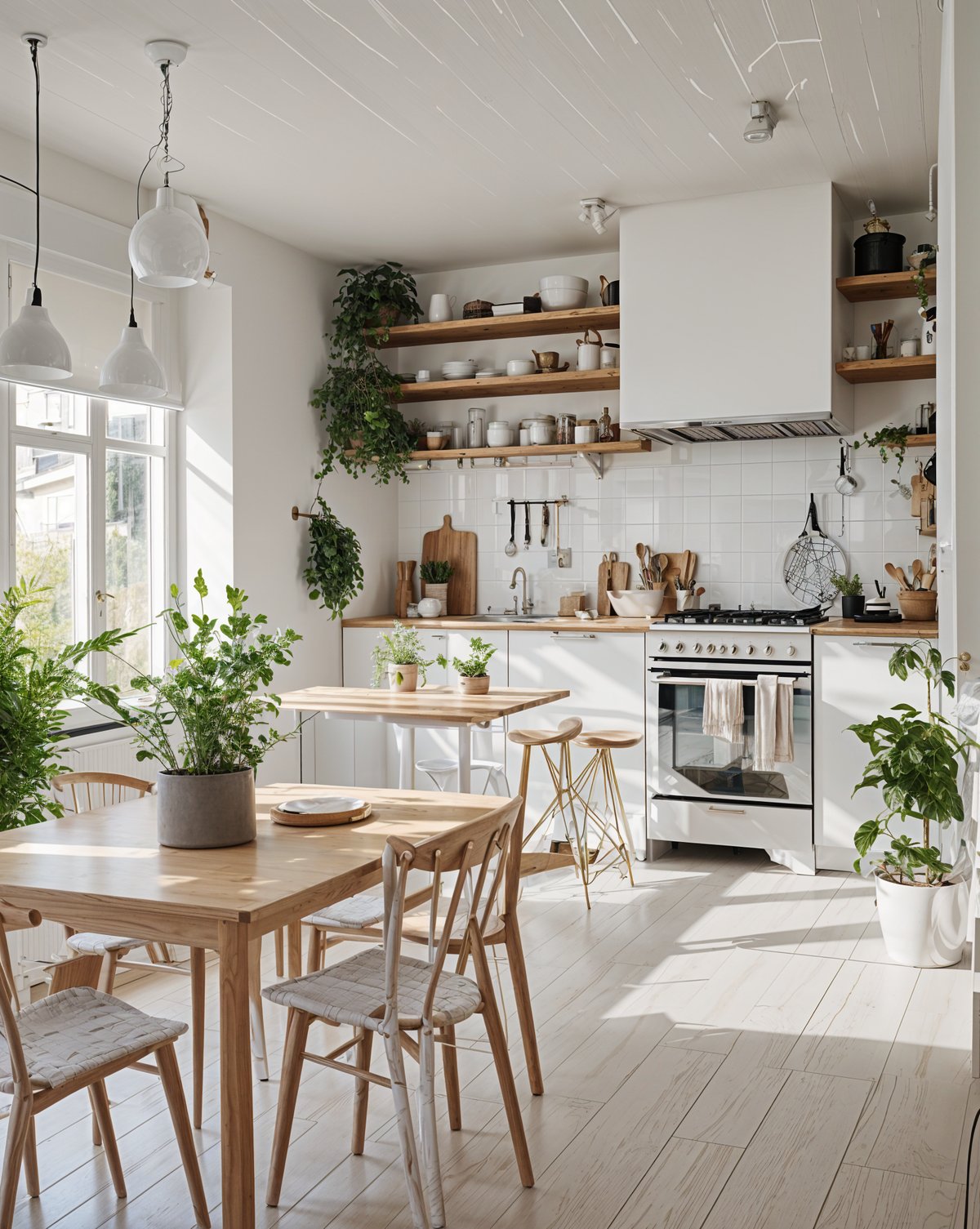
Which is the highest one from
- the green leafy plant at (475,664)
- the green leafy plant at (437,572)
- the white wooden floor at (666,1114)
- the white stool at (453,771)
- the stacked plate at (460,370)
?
the stacked plate at (460,370)

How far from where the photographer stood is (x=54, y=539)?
4.30 m

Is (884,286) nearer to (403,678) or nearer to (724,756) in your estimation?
(724,756)

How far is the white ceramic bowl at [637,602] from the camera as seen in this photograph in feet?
17.4

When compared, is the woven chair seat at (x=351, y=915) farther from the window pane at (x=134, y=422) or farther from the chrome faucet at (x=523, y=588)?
the chrome faucet at (x=523, y=588)

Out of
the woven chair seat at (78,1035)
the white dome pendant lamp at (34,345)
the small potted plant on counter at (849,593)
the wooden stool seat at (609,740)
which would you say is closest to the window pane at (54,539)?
the white dome pendant lamp at (34,345)

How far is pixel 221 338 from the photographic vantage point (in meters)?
4.94

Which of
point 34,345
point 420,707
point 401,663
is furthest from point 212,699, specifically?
point 401,663

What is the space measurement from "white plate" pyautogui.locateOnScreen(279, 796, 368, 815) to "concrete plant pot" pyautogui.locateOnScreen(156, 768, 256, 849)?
23cm

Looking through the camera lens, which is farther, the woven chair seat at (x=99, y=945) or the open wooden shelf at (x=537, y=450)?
the open wooden shelf at (x=537, y=450)

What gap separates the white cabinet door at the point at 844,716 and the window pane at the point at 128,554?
2.81m

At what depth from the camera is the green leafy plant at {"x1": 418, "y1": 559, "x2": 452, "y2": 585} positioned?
19.7 feet

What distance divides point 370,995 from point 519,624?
3104 millimetres

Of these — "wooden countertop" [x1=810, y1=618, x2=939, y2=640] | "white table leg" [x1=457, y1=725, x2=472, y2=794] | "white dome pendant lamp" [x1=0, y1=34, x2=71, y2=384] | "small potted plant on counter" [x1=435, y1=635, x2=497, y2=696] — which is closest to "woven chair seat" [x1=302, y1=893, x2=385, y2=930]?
"white table leg" [x1=457, y1=725, x2=472, y2=794]

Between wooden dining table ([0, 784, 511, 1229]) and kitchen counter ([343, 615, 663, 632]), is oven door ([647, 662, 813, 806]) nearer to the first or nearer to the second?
kitchen counter ([343, 615, 663, 632])
